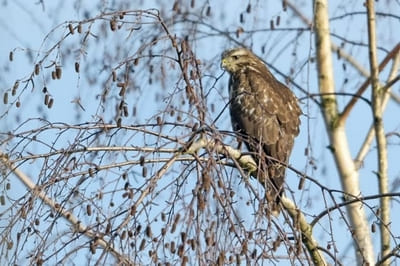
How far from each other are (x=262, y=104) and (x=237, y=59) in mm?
1638

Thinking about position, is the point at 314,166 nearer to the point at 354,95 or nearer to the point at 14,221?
the point at 354,95

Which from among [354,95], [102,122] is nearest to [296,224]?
[102,122]

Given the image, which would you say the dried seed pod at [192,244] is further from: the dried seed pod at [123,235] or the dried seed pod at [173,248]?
the dried seed pod at [123,235]

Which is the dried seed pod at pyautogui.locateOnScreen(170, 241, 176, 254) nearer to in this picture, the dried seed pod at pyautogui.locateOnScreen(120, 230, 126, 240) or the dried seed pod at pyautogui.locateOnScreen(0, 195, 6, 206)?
the dried seed pod at pyautogui.locateOnScreen(120, 230, 126, 240)

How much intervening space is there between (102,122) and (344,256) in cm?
204

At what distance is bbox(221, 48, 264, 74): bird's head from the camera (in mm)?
7297

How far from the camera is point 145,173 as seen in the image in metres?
4.26

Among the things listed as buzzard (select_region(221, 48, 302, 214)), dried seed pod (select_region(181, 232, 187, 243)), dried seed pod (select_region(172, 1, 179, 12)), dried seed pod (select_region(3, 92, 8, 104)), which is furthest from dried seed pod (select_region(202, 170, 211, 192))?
dried seed pod (select_region(172, 1, 179, 12))

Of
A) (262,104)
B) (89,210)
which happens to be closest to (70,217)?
(89,210)

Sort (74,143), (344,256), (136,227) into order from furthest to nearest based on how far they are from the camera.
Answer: (344,256), (74,143), (136,227)

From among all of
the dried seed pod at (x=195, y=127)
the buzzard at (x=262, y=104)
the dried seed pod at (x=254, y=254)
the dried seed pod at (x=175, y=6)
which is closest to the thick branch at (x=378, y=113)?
the buzzard at (x=262, y=104)

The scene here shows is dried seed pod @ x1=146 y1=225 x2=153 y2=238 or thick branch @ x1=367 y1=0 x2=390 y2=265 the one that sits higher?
thick branch @ x1=367 y1=0 x2=390 y2=265

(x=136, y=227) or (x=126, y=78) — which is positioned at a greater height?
(x=126, y=78)

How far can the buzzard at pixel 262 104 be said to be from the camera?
20.2 ft
